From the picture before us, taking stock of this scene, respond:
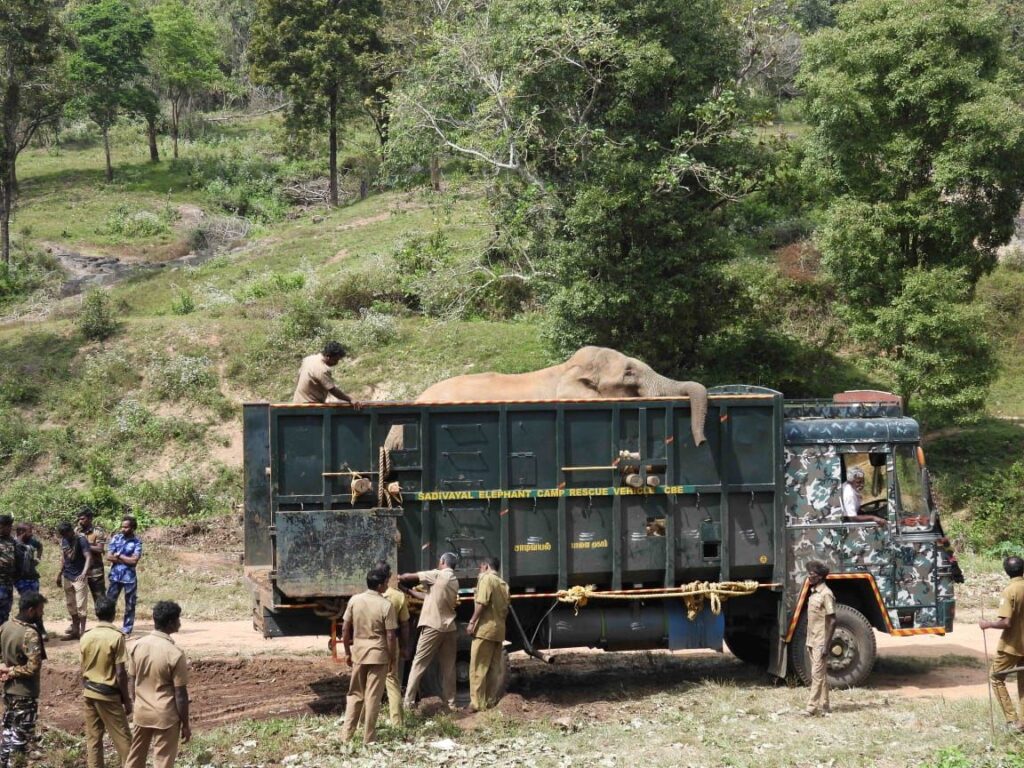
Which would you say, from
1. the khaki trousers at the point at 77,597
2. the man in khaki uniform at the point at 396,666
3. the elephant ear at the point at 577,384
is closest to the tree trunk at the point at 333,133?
the khaki trousers at the point at 77,597

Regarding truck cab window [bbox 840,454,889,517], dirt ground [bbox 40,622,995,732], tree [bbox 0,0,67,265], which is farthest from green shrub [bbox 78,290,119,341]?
truck cab window [bbox 840,454,889,517]

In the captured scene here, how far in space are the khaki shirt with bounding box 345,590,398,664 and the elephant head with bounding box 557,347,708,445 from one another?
3281 mm

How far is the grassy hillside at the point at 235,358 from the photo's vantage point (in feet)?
87.2

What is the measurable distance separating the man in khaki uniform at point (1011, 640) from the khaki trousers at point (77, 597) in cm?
1068

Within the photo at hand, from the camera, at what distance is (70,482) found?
86.3 ft

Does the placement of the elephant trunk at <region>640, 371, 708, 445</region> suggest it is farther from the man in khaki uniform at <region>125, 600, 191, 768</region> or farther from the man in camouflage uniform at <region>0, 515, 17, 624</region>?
the man in camouflage uniform at <region>0, 515, 17, 624</region>

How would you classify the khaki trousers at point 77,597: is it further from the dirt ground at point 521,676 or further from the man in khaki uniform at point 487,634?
the man in khaki uniform at point 487,634

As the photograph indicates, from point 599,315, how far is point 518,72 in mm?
5393

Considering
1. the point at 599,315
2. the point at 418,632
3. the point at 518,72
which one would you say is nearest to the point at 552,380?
the point at 418,632

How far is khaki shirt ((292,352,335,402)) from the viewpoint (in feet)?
38.4

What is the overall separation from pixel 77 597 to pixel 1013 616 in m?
11.0

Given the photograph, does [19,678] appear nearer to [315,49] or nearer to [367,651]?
[367,651]

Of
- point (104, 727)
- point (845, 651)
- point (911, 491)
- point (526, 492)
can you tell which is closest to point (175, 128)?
point (526, 492)

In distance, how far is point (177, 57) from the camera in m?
63.1
